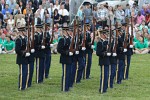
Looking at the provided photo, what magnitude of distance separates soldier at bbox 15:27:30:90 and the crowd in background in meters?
8.51

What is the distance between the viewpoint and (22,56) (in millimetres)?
17125

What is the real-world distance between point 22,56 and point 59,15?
10593 mm

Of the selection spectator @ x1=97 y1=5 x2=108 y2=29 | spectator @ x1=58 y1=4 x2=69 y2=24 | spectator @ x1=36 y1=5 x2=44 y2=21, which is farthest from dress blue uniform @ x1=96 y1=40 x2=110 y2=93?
spectator @ x1=58 y1=4 x2=69 y2=24

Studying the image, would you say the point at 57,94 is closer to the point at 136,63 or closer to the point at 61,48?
the point at 61,48

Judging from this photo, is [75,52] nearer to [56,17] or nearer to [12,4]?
[56,17]

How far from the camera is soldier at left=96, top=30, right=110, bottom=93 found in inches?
654

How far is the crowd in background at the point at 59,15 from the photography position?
85.5 feet

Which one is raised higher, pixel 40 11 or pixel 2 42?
pixel 40 11

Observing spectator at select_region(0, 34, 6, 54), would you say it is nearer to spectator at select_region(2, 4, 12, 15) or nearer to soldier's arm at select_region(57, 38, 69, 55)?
spectator at select_region(2, 4, 12, 15)

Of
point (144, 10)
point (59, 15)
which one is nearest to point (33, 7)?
point (59, 15)

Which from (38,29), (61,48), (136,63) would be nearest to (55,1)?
(136,63)

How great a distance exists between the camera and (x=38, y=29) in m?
18.5

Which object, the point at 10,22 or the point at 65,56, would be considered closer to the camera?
the point at 65,56

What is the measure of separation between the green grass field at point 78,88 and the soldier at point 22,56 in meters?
0.29
